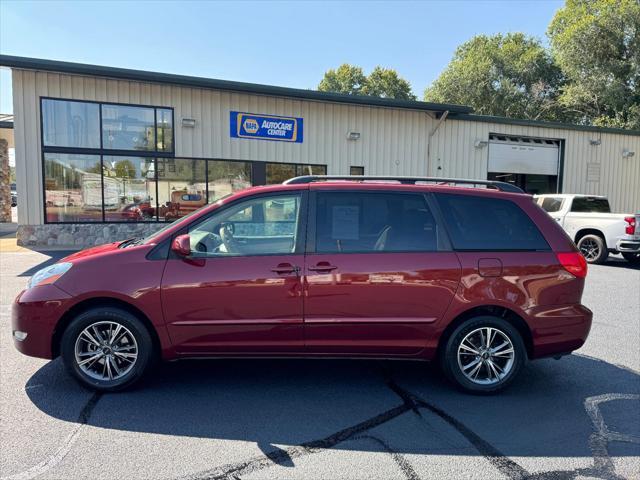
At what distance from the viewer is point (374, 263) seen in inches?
145

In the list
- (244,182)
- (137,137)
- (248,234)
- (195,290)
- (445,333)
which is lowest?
(445,333)

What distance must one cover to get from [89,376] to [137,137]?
1157 centimetres

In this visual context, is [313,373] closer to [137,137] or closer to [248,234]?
[248,234]

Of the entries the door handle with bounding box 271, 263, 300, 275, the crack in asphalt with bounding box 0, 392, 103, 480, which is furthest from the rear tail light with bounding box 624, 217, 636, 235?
the crack in asphalt with bounding box 0, 392, 103, 480

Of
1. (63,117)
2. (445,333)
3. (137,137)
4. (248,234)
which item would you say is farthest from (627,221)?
(63,117)

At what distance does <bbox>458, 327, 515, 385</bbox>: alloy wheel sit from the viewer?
12.6 ft

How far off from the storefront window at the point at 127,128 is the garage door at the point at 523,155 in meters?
12.8

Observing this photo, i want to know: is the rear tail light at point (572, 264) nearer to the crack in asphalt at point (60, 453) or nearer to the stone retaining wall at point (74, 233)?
the crack in asphalt at point (60, 453)

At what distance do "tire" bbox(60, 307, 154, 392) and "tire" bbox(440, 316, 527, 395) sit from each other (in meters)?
2.51

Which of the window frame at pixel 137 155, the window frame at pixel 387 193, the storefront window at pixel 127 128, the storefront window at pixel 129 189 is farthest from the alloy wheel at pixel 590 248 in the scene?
the storefront window at pixel 127 128

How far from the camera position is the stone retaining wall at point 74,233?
516 inches

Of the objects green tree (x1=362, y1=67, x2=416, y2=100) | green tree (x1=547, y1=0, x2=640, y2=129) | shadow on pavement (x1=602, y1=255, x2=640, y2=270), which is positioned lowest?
shadow on pavement (x1=602, y1=255, x2=640, y2=270)

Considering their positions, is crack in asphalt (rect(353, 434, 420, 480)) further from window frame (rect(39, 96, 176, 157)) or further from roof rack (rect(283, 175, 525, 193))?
window frame (rect(39, 96, 176, 157))

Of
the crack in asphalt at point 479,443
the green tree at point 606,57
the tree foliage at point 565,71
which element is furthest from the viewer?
the tree foliage at point 565,71
